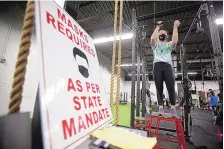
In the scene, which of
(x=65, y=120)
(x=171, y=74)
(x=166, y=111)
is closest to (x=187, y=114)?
(x=166, y=111)

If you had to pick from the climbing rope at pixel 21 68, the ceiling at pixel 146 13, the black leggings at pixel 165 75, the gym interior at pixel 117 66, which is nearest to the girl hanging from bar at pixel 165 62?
the black leggings at pixel 165 75

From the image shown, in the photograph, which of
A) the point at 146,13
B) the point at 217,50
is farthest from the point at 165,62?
the point at 146,13

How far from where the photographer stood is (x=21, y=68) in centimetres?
38

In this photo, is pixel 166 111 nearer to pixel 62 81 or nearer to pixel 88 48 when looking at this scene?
pixel 88 48

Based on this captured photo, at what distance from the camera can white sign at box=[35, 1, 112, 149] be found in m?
A: 0.42

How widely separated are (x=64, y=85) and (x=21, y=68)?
0.55 feet

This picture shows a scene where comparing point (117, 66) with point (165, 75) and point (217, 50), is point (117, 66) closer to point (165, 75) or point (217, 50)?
point (165, 75)

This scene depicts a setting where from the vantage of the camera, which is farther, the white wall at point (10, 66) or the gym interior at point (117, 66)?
the white wall at point (10, 66)

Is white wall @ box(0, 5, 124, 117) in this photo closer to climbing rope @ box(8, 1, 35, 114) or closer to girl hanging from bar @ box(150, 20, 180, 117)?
girl hanging from bar @ box(150, 20, 180, 117)

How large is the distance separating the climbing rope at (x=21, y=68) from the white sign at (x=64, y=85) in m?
0.05

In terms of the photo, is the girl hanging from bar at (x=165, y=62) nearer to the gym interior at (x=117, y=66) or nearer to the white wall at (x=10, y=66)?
the gym interior at (x=117, y=66)

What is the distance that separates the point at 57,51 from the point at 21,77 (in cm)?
20

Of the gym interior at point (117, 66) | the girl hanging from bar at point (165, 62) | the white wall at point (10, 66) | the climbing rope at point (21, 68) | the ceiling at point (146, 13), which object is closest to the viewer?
the climbing rope at point (21, 68)

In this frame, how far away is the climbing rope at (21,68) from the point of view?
36cm
